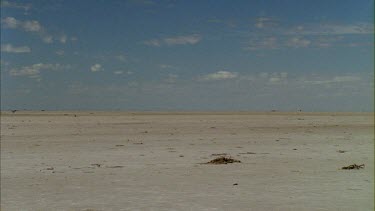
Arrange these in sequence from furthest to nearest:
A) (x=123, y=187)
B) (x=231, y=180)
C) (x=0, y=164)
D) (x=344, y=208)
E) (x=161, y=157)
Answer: (x=161, y=157)
(x=0, y=164)
(x=231, y=180)
(x=123, y=187)
(x=344, y=208)

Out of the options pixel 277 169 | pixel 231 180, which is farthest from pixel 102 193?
pixel 277 169

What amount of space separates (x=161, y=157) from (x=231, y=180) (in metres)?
7.17

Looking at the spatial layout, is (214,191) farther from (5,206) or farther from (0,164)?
(0,164)

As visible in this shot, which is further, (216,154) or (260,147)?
(260,147)

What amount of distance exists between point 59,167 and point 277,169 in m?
7.93

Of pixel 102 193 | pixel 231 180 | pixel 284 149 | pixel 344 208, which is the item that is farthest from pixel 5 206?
pixel 284 149

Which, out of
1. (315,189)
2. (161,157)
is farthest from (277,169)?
(161,157)

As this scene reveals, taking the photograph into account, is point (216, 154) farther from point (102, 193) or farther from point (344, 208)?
point (344, 208)

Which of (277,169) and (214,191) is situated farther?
(277,169)

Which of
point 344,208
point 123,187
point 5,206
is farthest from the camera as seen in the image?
point 123,187

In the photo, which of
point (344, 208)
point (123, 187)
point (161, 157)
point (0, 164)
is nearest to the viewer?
point (344, 208)

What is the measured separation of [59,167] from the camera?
63.7 ft

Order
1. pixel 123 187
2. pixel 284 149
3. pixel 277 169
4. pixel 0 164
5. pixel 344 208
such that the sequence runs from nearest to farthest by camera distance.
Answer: pixel 344 208 → pixel 123 187 → pixel 277 169 → pixel 0 164 → pixel 284 149

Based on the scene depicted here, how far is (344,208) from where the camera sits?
11.3m
